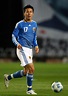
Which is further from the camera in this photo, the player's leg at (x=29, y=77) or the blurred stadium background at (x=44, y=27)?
the blurred stadium background at (x=44, y=27)

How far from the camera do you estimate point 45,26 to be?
27.3 m

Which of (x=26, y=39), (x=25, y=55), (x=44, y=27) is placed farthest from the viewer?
(x=44, y=27)

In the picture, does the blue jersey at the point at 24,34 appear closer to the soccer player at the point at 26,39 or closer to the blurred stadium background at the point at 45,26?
the soccer player at the point at 26,39

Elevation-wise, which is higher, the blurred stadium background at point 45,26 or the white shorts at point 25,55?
the white shorts at point 25,55

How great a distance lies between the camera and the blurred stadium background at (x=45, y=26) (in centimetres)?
2719

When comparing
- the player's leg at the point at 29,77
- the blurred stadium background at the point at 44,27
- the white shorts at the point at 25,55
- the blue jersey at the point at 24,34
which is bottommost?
the blurred stadium background at the point at 44,27

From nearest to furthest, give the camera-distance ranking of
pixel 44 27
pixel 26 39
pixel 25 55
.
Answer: pixel 25 55, pixel 26 39, pixel 44 27

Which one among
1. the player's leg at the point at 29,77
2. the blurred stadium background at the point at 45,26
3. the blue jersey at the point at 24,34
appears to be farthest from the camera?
the blurred stadium background at the point at 45,26

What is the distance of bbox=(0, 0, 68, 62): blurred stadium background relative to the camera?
27.2 metres

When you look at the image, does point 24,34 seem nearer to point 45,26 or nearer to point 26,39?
point 26,39

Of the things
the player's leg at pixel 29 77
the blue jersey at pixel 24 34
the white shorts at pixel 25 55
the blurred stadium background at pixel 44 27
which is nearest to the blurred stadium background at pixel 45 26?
the blurred stadium background at pixel 44 27

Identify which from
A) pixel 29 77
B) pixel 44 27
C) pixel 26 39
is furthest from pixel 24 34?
pixel 44 27

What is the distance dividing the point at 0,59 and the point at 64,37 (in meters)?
3.43

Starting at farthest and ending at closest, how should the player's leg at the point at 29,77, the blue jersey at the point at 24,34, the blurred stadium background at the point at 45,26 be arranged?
the blurred stadium background at the point at 45,26
the blue jersey at the point at 24,34
the player's leg at the point at 29,77
